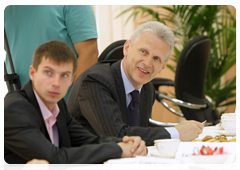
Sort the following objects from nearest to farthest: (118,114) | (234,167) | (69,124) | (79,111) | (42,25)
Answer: (234,167) → (69,124) → (118,114) → (79,111) → (42,25)

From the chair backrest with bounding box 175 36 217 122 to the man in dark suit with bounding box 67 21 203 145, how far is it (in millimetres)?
830

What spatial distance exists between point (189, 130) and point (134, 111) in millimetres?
349

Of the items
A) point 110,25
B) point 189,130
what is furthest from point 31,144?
point 110,25

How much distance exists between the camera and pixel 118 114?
1.30m

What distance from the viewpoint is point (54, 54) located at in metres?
0.76

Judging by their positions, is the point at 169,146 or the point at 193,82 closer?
the point at 169,146

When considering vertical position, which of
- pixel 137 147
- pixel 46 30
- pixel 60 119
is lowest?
pixel 137 147

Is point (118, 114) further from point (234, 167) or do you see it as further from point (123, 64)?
point (234, 167)

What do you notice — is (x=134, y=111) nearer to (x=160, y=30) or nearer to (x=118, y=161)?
(x=160, y=30)

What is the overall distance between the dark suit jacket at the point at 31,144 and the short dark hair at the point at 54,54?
0.09m

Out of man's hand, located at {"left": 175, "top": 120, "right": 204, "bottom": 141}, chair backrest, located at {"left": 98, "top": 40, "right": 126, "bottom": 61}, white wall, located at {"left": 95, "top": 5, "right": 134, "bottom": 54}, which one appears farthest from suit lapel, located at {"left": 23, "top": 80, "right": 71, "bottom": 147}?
white wall, located at {"left": 95, "top": 5, "right": 134, "bottom": 54}

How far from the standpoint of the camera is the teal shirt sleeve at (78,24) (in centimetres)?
164

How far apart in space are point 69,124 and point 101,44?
2.77m
